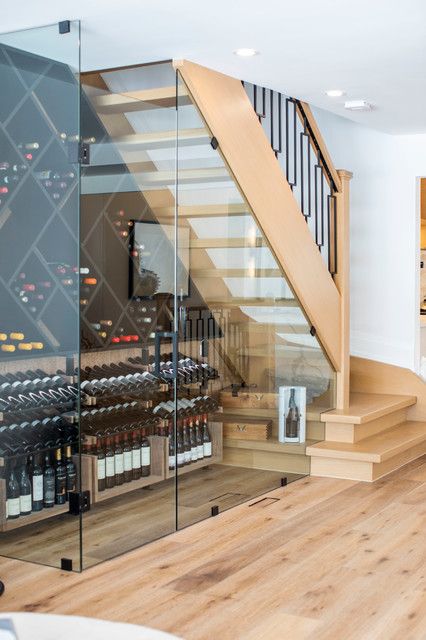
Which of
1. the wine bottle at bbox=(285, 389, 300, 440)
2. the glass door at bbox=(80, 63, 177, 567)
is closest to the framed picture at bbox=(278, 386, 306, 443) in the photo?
the wine bottle at bbox=(285, 389, 300, 440)

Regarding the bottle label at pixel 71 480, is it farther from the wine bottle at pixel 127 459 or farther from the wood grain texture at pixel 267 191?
the wood grain texture at pixel 267 191

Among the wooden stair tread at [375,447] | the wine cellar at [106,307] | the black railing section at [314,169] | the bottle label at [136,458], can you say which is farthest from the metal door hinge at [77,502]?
the black railing section at [314,169]

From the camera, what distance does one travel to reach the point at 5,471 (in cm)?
433

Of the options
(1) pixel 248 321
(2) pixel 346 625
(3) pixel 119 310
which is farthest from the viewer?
(1) pixel 248 321

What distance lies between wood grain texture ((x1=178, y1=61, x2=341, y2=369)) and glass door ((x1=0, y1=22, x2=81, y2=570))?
3.17 ft

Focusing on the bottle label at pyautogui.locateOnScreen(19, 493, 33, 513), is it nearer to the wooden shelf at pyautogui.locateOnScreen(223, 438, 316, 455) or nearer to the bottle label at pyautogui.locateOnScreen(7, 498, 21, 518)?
the bottle label at pyautogui.locateOnScreen(7, 498, 21, 518)

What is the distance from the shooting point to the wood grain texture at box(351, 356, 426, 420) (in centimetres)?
758

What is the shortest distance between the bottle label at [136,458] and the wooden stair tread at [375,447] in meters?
1.97

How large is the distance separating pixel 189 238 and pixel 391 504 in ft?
6.90

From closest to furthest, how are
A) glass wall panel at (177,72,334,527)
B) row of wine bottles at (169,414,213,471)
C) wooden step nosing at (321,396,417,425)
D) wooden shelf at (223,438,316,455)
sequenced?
row of wine bottles at (169,414,213,471) < glass wall panel at (177,72,334,527) < wooden shelf at (223,438,316,455) < wooden step nosing at (321,396,417,425)

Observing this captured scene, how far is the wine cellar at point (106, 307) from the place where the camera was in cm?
412

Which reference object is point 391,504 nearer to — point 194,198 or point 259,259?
point 259,259

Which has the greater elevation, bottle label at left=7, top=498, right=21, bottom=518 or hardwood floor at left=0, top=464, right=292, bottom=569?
bottle label at left=7, top=498, right=21, bottom=518

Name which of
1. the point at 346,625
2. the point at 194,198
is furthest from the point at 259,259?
the point at 346,625
